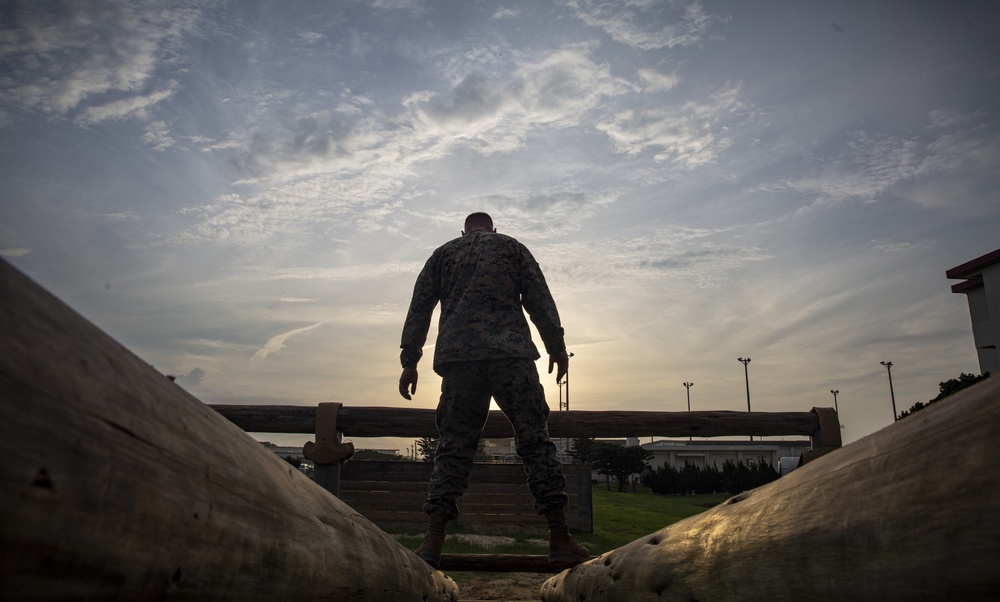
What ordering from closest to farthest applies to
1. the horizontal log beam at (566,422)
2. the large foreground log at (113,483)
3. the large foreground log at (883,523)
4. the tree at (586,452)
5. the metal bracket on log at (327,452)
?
the large foreground log at (113,483) < the large foreground log at (883,523) < the metal bracket on log at (327,452) < the horizontal log beam at (566,422) < the tree at (586,452)

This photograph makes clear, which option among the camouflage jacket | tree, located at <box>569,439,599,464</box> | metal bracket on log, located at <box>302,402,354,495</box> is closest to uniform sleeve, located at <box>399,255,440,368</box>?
the camouflage jacket

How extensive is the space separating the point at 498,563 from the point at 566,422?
135cm

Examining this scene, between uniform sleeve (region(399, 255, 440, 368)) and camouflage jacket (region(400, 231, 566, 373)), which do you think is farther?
uniform sleeve (region(399, 255, 440, 368))

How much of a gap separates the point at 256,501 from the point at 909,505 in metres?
1.01

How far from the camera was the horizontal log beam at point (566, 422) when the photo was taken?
15.2ft

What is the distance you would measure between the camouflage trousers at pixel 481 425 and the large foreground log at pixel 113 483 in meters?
2.31

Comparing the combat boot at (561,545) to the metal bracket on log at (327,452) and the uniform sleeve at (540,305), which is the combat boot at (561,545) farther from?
the metal bracket on log at (327,452)

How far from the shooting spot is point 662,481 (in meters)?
35.4

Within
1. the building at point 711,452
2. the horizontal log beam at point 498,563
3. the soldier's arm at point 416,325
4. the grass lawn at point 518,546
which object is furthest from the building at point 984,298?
the building at point 711,452

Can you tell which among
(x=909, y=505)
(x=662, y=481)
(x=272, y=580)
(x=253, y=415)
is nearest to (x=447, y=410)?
(x=253, y=415)

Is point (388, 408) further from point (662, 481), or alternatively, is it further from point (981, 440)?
point (662, 481)

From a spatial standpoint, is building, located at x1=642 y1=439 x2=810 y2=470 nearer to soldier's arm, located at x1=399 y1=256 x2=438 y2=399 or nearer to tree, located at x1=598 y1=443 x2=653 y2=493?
tree, located at x1=598 y1=443 x2=653 y2=493

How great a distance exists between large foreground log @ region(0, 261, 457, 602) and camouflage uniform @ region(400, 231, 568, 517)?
2.33 metres

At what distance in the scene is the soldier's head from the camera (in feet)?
13.3
